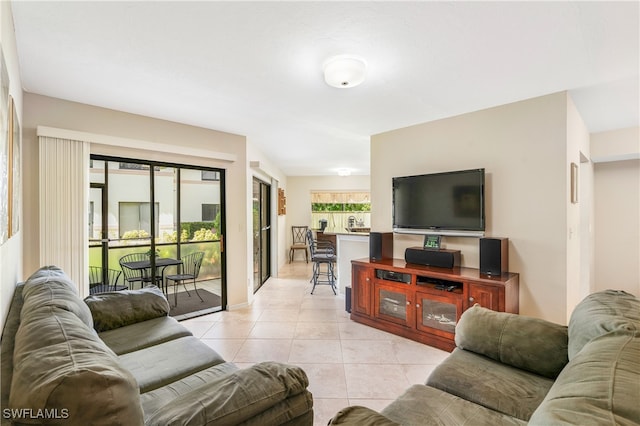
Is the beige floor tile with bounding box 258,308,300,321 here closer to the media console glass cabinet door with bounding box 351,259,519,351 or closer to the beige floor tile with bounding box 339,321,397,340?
the beige floor tile with bounding box 339,321,397,340

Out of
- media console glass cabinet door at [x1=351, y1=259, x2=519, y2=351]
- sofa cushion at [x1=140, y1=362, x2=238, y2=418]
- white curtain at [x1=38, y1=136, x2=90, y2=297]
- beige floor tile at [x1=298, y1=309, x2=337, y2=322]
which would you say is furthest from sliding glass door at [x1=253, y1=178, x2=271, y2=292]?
sofa cushion at [x1=140, y1=362, x2=238, y2=418]

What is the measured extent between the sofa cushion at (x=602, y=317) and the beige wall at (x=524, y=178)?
1.21 m

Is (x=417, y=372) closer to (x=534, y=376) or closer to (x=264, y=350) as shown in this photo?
(x=534, y=376)

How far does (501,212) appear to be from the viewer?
2.97 metres

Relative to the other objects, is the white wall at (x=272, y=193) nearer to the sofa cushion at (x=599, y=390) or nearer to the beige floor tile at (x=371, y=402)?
the beige floor tile at (x=371, y=402)

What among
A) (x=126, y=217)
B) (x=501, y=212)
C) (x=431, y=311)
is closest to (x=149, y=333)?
(x=126, y=217)

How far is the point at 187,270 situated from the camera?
157 inches

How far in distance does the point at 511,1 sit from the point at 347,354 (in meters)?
2.83

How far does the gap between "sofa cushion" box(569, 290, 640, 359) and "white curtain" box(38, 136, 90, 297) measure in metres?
3.77

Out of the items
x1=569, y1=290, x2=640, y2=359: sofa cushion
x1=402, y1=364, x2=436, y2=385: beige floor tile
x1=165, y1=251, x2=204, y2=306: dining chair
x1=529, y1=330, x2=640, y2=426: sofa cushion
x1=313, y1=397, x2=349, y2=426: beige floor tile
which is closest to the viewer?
x1=529, y1=330, x2=640, y2=426: sofa cushion

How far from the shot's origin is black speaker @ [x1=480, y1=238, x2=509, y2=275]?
2727 mm

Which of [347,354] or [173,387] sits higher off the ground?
[173,387]

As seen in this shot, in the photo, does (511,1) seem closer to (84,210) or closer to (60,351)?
(60,351)

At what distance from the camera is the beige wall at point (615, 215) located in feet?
12.9
